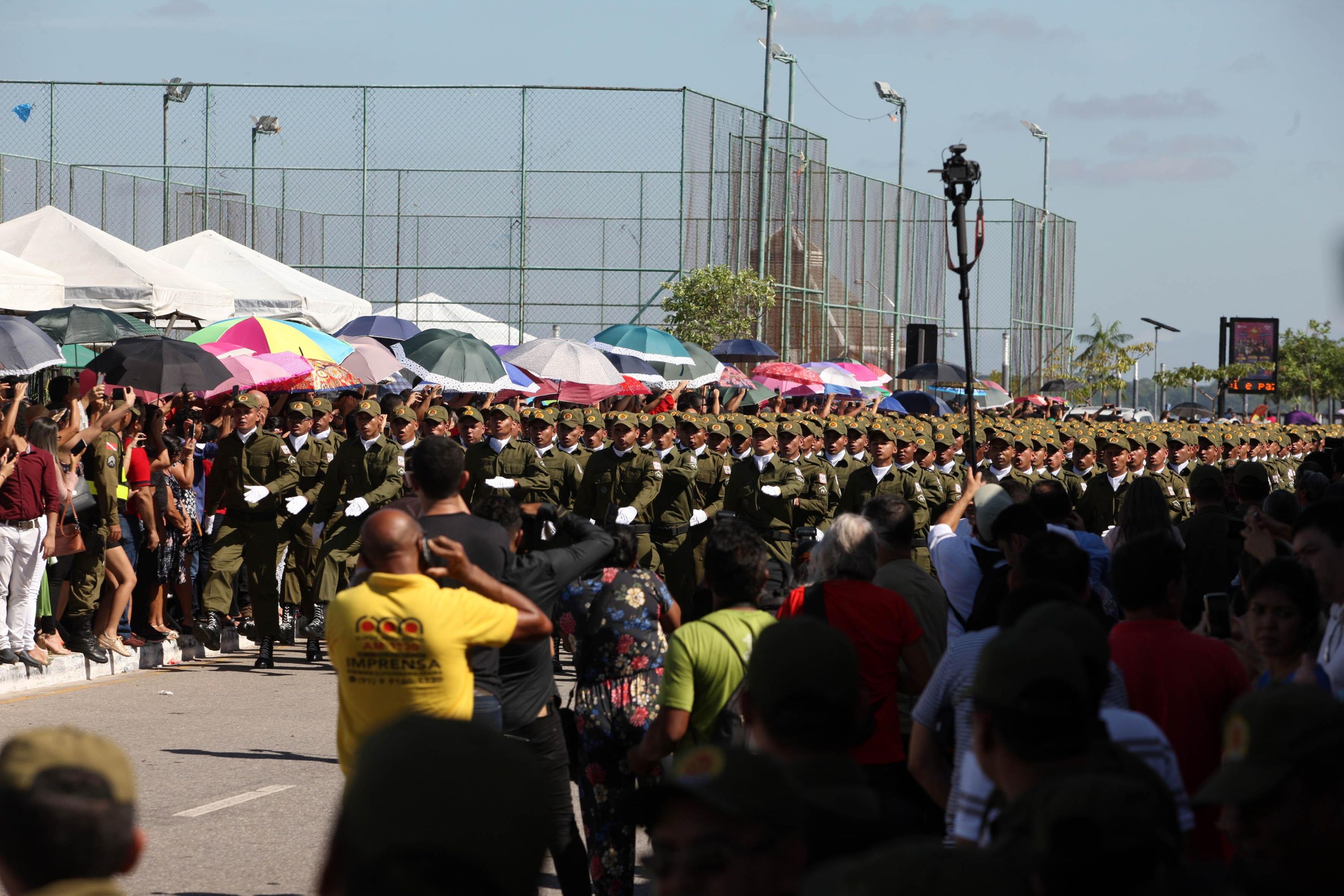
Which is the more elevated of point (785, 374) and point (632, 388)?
point (785, 374)

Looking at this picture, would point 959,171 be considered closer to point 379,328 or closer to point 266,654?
point 266,654

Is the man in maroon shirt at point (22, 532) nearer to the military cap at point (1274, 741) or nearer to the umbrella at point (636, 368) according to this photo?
the military cap at point (1274, 741)

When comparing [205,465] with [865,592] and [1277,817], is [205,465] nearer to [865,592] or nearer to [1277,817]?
[865,592]

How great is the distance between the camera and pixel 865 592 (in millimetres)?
5082

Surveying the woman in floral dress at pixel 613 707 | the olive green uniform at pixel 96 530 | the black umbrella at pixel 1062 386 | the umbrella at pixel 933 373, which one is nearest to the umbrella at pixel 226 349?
the olive green uniform at pixel 96 530

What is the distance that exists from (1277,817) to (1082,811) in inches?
26.0

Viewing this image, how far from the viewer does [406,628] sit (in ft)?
15.4

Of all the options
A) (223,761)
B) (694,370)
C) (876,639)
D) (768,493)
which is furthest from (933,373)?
(876,639)

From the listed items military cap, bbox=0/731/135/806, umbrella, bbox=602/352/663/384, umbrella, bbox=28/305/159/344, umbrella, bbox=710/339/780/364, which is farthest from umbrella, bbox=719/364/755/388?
military cap, bbox=0/731/135/806

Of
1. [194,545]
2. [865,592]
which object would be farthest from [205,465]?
[865,592]

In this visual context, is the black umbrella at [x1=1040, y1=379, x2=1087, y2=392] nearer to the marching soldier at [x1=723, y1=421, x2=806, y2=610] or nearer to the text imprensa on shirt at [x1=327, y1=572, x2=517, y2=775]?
the marching soldier at [x1=723, y1=421, x2=806, y2=610]

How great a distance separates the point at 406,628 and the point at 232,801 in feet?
11.9

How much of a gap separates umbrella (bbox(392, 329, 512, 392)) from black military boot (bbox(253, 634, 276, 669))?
3855 mm

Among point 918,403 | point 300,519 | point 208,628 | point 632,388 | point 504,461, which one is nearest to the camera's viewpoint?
point 208,628
